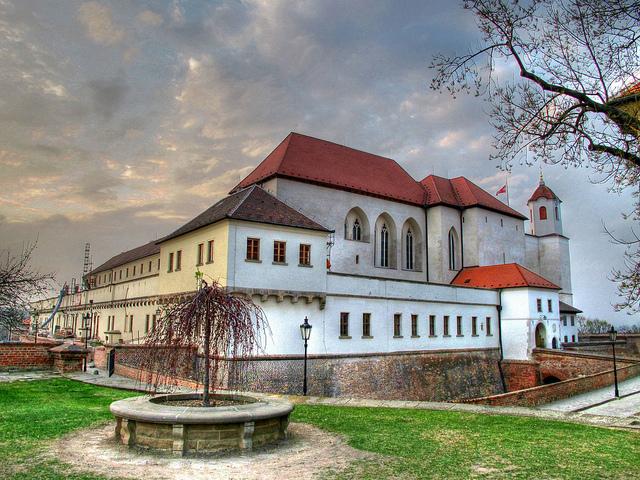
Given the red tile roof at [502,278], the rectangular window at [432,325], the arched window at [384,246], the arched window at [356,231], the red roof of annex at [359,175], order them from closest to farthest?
the rectangular window at [432,325], the red roof of annex at [359,175], the arched window at [356,231], the red tile roof at [502,278], the arched window at [384,246]

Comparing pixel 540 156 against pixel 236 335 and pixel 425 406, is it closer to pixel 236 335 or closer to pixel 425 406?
pixel 236 335

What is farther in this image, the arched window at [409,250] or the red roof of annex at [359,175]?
the arched window at [409,250]

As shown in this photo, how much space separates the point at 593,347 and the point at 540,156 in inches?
1561

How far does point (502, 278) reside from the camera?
38.3m

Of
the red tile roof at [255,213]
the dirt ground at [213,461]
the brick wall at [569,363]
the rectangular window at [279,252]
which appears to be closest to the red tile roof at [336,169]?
the red tile roof at [255,213]

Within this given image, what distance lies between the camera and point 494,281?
38.5m

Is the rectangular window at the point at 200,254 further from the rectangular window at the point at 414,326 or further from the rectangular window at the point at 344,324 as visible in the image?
the rectangular window at the point at 414,326

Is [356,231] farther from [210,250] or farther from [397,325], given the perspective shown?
[210,250]

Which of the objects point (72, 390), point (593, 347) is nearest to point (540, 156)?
point (72, 390)

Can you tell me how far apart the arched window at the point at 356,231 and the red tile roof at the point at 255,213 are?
1091 centimetres

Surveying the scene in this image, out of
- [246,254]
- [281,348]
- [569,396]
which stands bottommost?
[569,396]

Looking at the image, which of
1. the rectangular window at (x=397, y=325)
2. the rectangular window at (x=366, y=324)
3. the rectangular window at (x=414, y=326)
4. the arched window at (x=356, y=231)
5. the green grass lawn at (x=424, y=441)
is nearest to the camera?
the green grass lawn at (x=424, y=441)

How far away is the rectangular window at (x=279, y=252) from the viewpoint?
23.8m

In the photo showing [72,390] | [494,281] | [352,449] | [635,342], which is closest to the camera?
[352,449]
